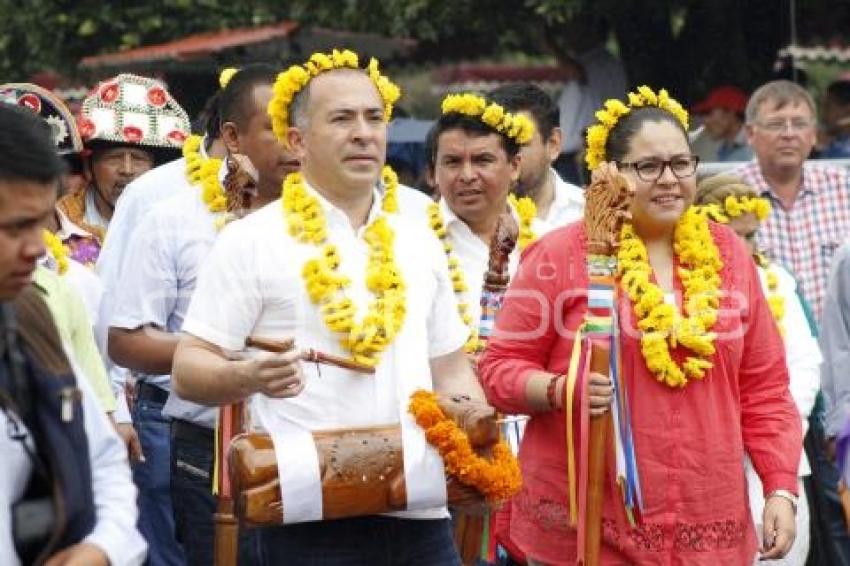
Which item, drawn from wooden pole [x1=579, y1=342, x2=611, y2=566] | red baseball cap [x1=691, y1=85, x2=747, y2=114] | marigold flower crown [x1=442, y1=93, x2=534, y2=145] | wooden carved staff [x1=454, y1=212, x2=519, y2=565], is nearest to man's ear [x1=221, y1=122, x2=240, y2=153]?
wooden carved staff [x1=454, y1=212, x2=519, y2=565]

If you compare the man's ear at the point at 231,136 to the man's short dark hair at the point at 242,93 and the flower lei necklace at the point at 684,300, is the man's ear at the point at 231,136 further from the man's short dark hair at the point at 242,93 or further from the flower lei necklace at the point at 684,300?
the flower lei necklace at the point at 684,300

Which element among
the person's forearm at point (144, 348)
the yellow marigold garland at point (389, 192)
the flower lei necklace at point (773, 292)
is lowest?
the person's forearm at point (144, 348)

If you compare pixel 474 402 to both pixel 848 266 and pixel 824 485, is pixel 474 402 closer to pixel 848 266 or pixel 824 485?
pixel 848 266

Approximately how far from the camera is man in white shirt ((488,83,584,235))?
9.23 m

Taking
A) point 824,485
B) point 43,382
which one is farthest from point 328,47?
point 43,382

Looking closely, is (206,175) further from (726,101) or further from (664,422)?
(726,101)

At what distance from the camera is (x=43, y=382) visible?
176 inches

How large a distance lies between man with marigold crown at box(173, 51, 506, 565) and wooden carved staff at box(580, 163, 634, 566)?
18.1 inches

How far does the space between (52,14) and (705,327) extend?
13.4 meters

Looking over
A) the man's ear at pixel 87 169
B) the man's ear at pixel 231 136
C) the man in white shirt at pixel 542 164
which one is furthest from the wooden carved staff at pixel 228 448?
the man's ear at pixel 87 169

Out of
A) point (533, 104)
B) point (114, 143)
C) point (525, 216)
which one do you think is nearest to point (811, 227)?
point (533, 104)

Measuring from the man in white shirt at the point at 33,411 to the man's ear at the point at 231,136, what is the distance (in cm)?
316

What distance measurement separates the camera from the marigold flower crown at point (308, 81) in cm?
635

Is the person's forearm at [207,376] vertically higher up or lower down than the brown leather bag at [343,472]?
higher up
